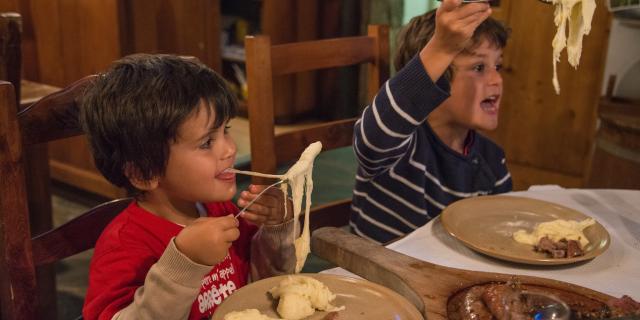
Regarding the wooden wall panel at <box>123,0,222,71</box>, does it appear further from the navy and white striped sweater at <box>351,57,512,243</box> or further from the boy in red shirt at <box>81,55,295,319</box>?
the boy in red shirt at <box>81,55,295,319</box>

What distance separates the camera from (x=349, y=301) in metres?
0.94

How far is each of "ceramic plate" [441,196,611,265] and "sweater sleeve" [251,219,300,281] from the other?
291 mm

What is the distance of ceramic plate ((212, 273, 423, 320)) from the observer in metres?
0.89

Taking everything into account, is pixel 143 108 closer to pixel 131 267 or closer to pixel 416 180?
pixel 131 267

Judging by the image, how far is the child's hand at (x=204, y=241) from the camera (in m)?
0.92

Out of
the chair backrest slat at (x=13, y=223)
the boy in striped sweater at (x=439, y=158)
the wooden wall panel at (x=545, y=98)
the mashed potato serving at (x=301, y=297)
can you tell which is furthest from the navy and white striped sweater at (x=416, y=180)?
the wooden wall panel at (x=545, y=98)

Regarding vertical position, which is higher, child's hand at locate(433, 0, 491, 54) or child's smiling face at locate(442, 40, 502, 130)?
child's hand at locate(433, 0, 491, 54)

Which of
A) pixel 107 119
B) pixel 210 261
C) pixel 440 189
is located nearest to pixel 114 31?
pixel 440 189

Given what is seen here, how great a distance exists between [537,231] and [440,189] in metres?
0.47

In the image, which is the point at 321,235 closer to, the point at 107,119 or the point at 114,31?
the point at 107,119

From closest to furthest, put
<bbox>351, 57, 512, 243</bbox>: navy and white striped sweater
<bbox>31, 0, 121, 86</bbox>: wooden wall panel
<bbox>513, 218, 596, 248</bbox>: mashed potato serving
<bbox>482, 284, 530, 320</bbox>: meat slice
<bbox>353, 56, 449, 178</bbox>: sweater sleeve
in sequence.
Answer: <bbox>482, 284, 530, 320</bbox>: meat slice, <bbox>513, 218, 596, 248</bbox>: mashed potato serving, <bbox>353, 56, 449, 178</bbox>: sweater sleeve, <bbox>351, 57, 512, 243</bbox>: navy and white striped sweater, <bbox>31, 0, 121, 86</bbox>: wooden wall panel

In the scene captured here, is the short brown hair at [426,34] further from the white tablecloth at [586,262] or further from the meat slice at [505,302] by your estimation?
the meat slice at [505,302]

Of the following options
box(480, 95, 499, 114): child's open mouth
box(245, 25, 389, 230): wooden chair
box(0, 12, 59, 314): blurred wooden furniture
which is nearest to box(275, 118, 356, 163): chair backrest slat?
box(245, 25, 389, 230): wooden chair

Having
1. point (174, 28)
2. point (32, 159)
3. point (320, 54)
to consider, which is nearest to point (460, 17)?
point (320, 54)
